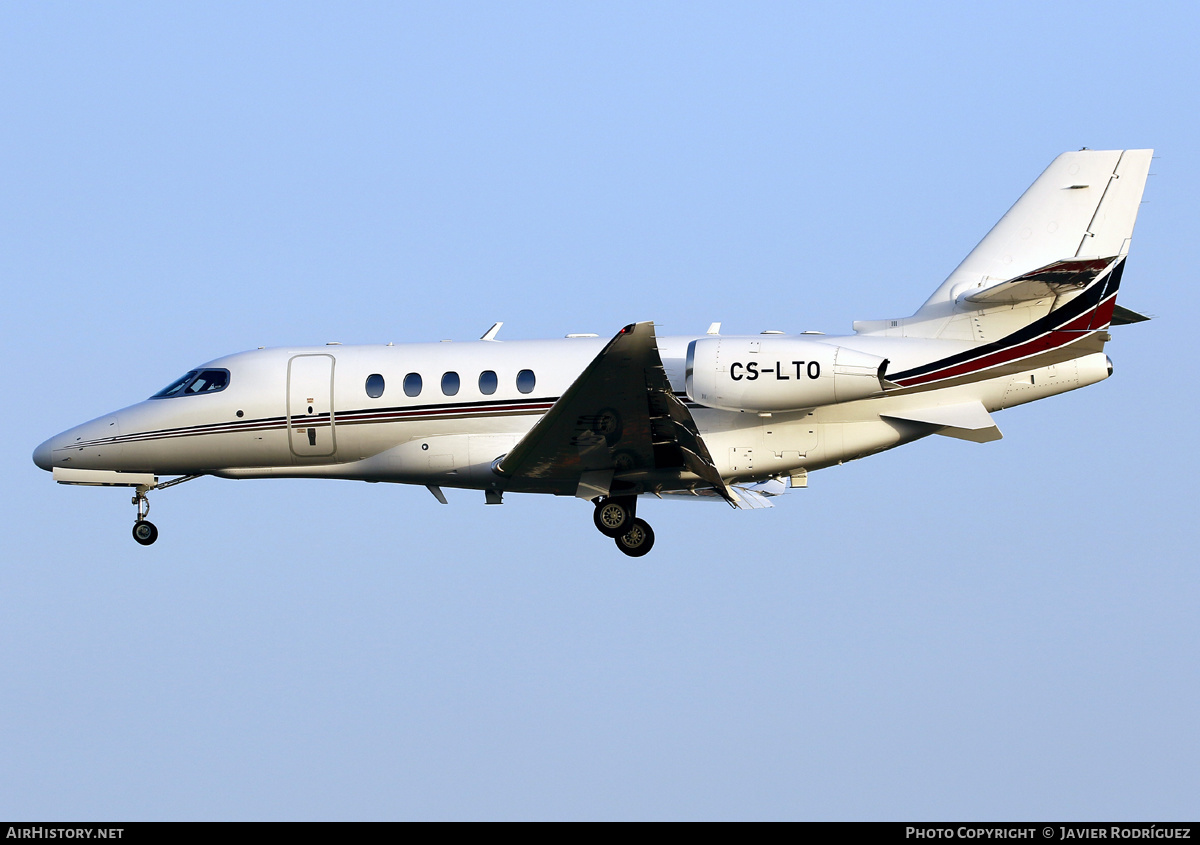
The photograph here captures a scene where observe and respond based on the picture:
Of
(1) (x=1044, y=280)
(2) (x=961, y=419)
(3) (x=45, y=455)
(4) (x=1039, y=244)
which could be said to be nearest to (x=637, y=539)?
(2) (x=961, y=419)

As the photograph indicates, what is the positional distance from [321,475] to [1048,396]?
10354 mm

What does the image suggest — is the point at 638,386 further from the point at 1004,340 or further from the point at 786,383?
the point at 1004,340

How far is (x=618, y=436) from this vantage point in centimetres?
1822

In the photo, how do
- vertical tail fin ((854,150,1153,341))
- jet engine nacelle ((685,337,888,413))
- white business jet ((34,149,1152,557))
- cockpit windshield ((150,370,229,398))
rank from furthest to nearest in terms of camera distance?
cockpit windshield ((150,370,229,398))
vertical tail fin ((854,150,1153,341))
white business jet ((34,149,1152,557))
jet engine nacelle ((685,337,888,413))

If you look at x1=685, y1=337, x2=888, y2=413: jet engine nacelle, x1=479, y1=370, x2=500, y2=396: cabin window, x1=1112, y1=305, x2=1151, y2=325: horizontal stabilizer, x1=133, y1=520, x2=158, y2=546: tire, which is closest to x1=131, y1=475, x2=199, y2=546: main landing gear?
x1=133, y1=520, x2=158, y2=546: tire

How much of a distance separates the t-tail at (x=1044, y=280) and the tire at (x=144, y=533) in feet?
36.0

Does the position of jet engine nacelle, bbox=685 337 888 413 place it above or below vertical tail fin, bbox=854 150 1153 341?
below

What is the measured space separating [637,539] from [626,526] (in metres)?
0.24

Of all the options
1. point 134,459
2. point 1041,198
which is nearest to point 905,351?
point 1041,198

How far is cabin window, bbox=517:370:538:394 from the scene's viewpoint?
64.2ft

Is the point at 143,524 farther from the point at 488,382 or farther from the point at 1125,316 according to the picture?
the point at 1125,316

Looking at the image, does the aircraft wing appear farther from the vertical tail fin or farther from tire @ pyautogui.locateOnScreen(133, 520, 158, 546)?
tire @ pyautogui.locateOnScreen(133, 520, 158, 546)

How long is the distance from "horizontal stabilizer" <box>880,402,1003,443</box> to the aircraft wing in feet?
9.07

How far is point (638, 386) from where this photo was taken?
17.0 m
